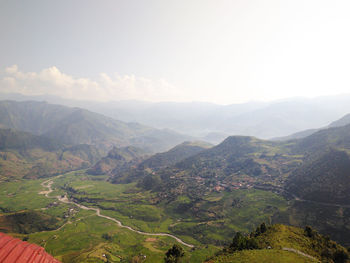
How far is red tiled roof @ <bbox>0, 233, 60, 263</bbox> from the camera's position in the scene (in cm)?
3295

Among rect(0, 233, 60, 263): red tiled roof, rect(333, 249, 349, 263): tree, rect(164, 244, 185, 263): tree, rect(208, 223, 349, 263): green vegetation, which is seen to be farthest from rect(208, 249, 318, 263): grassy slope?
rect(0, 233, 60, 263): red tiled roof

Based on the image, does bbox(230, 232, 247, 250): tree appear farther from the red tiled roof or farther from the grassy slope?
the red tiled roof

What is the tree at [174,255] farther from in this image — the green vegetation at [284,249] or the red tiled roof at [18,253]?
the red tiled roof at [18,253]

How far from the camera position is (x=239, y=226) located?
491ft

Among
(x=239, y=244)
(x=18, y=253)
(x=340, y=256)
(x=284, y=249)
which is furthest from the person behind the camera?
(x=239, y=244)

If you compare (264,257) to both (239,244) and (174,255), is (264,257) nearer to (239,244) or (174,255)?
(239,244)

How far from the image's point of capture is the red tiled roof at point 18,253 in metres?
33.0

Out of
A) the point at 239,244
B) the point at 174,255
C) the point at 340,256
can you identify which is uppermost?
the point at 340,256

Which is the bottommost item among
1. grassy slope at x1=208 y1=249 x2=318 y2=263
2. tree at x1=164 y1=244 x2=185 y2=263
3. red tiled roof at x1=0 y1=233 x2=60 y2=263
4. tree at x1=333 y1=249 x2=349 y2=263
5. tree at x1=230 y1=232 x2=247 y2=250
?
tree at x1=164 y1=244 x2=185 y2=263

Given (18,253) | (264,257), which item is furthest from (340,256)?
(18,253)

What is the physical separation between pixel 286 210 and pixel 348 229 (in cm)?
3803

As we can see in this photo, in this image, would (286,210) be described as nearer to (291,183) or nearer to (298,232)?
(291,183)

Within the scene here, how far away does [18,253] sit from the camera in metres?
34.3

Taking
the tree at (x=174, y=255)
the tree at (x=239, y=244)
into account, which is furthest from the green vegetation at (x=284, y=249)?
the tree at (x=174, y=255)
